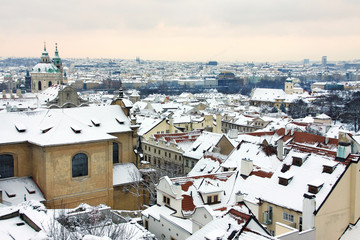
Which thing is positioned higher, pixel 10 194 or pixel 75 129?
pixel 75 129

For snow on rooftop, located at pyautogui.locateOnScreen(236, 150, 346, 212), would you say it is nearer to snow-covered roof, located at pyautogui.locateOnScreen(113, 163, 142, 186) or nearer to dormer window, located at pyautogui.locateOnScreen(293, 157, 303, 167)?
dormer window, located at pyautogui.locateOnScreen(293, 157, 303, 167)

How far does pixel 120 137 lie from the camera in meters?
39.5

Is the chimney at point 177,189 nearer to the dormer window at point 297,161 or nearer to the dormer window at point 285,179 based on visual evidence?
the dormer window at point 285,179

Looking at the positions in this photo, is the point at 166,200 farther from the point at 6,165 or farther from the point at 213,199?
the point at 6,165

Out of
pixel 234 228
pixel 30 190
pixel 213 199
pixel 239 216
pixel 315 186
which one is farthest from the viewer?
pixel 30 190

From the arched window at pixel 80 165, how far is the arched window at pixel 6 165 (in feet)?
16.1

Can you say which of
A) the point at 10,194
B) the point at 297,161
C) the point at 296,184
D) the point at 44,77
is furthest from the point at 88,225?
the point at 44,77

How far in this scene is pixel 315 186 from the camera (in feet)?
77.4

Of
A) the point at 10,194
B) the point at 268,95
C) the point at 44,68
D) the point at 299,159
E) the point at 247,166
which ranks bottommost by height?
the point at 268,95

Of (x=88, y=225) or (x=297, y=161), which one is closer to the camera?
(x=88, y=225)

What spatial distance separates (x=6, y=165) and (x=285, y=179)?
21.7m

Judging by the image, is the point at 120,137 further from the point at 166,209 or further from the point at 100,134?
the point at 166,209

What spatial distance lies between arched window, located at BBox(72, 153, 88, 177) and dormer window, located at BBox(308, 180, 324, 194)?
18456 millimetres

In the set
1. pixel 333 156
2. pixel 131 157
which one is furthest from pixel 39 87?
pixel 333 156
